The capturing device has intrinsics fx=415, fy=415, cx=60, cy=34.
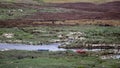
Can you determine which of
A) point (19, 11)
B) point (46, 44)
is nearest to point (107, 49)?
point (46, 44)

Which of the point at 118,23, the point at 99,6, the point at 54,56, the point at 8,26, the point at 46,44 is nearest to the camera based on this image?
the point at 54,56

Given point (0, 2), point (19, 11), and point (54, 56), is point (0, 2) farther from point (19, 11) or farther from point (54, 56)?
point (54, 56)

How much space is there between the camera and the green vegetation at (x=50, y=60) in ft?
136

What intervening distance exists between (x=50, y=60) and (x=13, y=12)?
48.6m

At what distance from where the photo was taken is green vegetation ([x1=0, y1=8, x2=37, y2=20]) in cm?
8672

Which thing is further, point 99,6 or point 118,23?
point 99,6

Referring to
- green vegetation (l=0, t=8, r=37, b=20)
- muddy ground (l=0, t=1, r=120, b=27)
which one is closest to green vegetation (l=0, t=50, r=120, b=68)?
muddy ground (l=0, t=1, r=120, b=27)

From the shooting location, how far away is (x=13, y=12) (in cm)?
9144

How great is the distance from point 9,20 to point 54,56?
1409 inches

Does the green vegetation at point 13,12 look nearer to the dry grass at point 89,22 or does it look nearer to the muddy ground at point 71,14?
the muddy ground at point 71,14

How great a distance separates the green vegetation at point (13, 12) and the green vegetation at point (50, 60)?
3657 cm

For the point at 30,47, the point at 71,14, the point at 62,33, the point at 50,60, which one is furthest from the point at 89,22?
the point at 50,60

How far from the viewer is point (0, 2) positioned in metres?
102

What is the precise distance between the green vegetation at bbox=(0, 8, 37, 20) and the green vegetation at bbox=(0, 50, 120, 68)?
36573 millimetres
